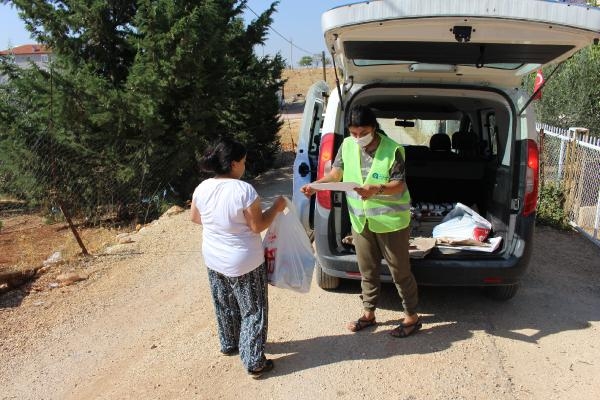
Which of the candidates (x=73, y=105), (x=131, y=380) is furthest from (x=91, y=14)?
(x=131, y=380)

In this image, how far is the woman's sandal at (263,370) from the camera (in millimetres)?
3275

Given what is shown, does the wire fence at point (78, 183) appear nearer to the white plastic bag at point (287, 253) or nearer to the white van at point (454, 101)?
the white van at point (454, 101)

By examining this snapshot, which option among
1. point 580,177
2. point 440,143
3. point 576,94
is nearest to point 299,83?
point 576,94

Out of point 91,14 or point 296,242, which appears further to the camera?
point 91,14

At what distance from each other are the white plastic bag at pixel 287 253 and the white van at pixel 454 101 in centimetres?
54

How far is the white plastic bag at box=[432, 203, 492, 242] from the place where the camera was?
4.30m

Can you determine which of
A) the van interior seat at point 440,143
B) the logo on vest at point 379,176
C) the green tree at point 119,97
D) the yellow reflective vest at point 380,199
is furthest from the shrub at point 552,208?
the green tree at point 119,97

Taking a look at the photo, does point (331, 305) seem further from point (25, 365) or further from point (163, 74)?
point (163, 74)

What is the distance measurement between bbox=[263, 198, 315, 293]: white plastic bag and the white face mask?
64cm

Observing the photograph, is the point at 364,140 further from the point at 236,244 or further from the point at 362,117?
the point at 236,244

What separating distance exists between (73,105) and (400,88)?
576 cm

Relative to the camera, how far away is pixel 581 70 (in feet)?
32.6

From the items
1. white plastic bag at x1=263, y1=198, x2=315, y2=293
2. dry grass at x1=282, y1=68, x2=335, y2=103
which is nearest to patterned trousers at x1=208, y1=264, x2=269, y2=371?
white plastic bag at x1=263, y1=198, x2=315, y2=293

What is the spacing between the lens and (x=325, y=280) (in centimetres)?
452
